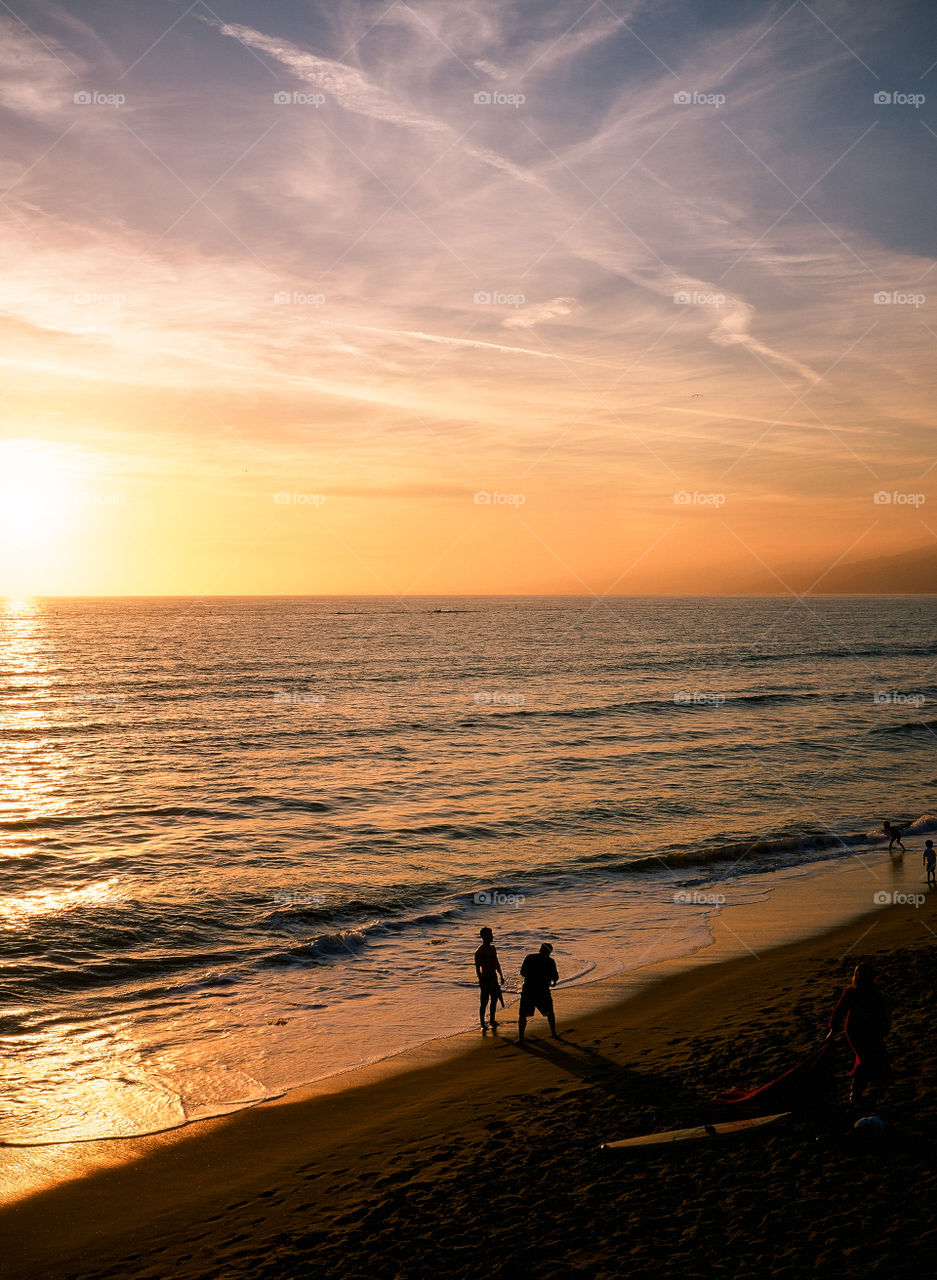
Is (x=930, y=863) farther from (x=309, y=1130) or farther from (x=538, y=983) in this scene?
(x=309, y=1130)

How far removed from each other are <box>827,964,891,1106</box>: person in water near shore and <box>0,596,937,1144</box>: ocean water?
282 inches

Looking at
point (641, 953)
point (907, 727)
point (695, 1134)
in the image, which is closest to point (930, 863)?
point (641, 953)

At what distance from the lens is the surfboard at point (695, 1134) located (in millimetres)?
8966

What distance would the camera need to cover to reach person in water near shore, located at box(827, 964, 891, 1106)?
30.1ft

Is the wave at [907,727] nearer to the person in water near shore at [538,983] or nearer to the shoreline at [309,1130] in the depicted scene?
the shoreline at [309,1130]

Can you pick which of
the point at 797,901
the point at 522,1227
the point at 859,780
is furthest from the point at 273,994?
the point at 859,780

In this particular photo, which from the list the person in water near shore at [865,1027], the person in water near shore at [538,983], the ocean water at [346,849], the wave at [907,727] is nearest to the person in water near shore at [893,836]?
the ocean water at [346,849]

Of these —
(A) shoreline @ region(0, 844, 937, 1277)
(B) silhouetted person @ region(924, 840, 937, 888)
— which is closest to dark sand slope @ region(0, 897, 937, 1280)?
(A) shoreline @ region(0, 844, 937, 1277)

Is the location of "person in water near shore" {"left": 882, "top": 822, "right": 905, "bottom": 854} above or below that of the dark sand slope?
below

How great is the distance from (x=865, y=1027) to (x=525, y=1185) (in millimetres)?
4054

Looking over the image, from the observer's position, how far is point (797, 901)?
21.3 m

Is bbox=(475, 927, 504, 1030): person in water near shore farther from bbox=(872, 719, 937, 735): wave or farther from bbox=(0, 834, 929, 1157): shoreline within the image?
bbox=(872, 719, 937, 735): wave

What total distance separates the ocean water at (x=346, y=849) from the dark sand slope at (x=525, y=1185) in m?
1.87

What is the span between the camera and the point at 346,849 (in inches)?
1033
